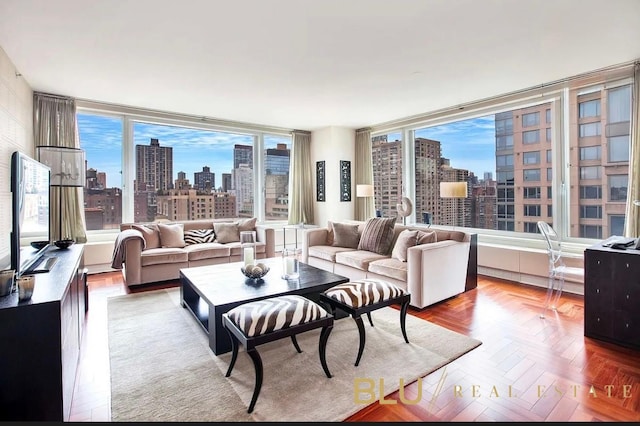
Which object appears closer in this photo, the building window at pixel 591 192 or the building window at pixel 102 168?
the building window at pixel 591 192

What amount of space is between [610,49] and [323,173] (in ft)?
14.9

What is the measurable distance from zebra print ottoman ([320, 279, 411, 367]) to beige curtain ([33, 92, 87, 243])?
409cm

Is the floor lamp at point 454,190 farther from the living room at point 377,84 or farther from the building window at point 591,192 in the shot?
the building window at point 591,192

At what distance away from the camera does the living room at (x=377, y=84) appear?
2650mm

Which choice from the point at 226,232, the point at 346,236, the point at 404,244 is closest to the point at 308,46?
the point at 404,244

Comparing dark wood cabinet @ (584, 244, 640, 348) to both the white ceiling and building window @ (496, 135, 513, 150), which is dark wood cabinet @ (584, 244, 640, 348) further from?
building window @ (496, 135, 513, 150)

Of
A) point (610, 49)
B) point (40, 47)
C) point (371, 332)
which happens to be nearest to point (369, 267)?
point (371, 332)

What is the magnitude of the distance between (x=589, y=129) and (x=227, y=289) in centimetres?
449

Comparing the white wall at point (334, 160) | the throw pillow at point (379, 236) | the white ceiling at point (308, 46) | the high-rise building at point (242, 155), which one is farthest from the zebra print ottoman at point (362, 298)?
the high-rise building at point (242, 155)

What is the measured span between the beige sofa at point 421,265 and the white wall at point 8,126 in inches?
127

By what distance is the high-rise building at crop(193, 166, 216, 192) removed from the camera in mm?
5833

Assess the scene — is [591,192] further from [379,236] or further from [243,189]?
[243,189]

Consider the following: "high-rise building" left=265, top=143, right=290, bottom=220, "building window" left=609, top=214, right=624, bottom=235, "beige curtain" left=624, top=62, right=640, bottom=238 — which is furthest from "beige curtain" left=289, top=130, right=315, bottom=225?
"beige curtain" left=624, top=62, right=640, bottom=238

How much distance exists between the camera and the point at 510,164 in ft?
15.2
